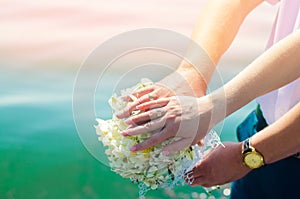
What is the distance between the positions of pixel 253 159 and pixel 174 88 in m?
0.25

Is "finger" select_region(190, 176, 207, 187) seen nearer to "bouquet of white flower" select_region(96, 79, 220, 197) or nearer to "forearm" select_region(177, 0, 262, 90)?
"bouquet of white flower" select_region(96, 79, 220, 197)

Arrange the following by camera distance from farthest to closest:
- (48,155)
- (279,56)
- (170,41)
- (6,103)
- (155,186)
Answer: (6,103) → (48,155) → (170,41) → (155,186) → (279,56)

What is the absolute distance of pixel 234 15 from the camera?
1.37m

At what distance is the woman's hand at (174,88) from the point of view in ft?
3.91

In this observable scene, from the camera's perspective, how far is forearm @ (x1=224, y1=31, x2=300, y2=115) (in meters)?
1.12

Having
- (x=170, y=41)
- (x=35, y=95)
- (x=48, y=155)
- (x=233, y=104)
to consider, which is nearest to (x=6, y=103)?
(x=35, y=95)

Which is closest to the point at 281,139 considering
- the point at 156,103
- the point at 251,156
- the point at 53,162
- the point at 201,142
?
the point at 251,156

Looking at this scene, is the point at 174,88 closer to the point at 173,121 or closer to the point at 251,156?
the point at 173,121

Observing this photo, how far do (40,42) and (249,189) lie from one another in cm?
193

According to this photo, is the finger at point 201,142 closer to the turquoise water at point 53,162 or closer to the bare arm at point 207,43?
the bare arm at point 207,43

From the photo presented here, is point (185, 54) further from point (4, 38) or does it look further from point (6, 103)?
point (4, 38)

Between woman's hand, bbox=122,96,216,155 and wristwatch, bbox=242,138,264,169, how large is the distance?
0.35 ft

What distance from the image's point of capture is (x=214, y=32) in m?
1.35

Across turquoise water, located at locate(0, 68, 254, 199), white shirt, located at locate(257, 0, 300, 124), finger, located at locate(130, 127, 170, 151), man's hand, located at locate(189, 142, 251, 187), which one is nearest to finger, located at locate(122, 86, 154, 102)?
finger, located at locate(130, 127, 170, 151)
